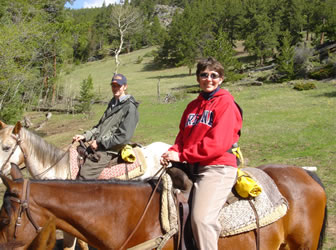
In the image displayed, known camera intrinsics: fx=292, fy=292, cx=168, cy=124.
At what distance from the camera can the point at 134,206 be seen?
2.49m

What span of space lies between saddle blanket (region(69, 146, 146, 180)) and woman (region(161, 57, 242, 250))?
1823 mm

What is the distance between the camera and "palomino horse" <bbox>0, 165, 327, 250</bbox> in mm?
2107

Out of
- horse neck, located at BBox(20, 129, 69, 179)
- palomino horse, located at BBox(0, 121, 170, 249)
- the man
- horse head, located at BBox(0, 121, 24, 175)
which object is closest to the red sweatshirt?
the man

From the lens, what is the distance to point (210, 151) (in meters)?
2.41

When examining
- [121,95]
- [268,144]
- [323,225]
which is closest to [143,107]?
[268,144]

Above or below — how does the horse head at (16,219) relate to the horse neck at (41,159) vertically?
above

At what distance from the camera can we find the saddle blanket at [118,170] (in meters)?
4.32

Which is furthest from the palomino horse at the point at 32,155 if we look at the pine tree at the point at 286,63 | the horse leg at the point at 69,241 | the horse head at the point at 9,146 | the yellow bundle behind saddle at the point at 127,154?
the pine tree at the point at 286,63

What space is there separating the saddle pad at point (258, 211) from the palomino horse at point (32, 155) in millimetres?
2146

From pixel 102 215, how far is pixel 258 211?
1435 millimetres

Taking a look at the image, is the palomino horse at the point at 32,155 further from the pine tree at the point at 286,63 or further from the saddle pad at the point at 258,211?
the pine tree at the point at 286,63

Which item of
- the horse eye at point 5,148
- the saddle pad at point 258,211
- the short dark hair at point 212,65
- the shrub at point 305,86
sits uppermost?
the short dark hair at point 212,65

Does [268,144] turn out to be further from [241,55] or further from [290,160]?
[241,55]

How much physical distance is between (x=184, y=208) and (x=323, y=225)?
1750mm
